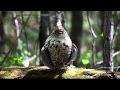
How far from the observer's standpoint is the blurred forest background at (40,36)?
531 cm

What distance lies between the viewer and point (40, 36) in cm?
536

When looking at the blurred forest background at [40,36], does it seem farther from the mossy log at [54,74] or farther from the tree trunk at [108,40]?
the mossy log at [54,74]

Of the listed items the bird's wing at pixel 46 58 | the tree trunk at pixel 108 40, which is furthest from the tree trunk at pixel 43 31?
the bird's wing at pixel 46 58

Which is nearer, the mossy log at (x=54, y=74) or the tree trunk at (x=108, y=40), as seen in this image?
the mossy log at (x=54, y=74)

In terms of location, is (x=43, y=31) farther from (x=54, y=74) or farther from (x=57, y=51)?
(x=54, y=74)

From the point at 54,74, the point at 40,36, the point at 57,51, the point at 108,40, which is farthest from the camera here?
the point at 40,36

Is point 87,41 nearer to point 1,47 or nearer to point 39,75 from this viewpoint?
point 1,47

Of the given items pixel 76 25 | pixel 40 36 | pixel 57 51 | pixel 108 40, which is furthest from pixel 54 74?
pixel 76 25

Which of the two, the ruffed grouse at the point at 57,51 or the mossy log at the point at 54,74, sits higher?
the ruffed grouse at the point at 57,51

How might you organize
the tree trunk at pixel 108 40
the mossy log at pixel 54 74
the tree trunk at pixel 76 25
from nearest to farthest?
1. the mossy log at pixel 54 74
2. the tree trunk at pixel 108 40
3. the tree trunk at pixel 76 25

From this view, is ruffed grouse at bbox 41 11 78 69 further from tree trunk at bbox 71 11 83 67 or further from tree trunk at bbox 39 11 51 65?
tree trunk at bbox 71 11 83 67

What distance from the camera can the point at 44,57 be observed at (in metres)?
3.55
